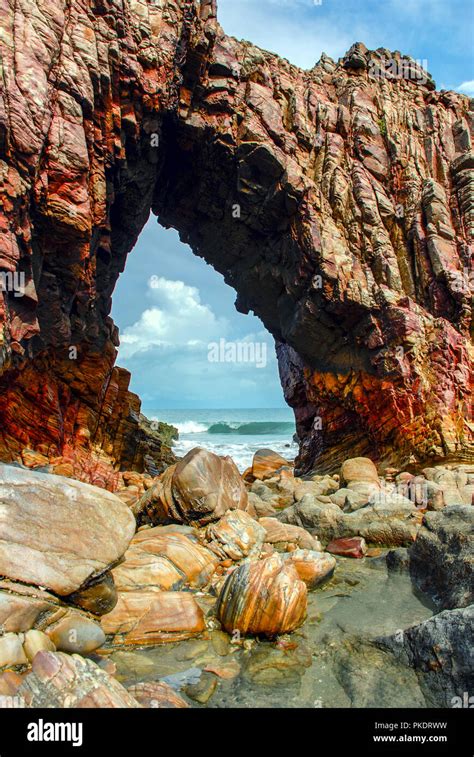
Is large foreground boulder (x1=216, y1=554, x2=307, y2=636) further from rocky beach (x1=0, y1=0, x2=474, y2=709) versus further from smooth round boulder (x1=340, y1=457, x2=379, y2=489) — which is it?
smooth round boulder (x1=340, y1=457, x2=379, y2=489)

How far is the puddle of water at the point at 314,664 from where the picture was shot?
11.8 ft

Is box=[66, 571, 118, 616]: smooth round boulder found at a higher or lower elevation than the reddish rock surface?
higher

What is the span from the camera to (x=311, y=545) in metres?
7.97

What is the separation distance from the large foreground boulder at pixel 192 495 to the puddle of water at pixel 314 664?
120 inches

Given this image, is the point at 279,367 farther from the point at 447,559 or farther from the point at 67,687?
the point at 67,687

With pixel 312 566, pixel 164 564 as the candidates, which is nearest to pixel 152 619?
pixel 164 564

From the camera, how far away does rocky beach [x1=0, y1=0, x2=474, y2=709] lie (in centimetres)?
411

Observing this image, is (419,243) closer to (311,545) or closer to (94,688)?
(311,545)

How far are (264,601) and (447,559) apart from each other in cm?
302

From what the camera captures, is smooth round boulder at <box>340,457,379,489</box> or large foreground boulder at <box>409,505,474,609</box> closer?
large foreground boulder at <box>409,505,474,609</box>

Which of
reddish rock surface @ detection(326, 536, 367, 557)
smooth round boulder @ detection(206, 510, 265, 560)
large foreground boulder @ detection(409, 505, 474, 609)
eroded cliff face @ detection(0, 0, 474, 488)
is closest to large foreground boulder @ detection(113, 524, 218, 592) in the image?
smooth round boulder @ detection(206, 510, 265, 560)

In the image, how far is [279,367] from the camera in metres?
32.3

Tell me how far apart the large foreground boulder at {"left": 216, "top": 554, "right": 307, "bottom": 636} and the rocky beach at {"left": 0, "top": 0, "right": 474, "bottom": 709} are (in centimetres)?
3

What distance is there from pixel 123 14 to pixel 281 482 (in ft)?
64.5
